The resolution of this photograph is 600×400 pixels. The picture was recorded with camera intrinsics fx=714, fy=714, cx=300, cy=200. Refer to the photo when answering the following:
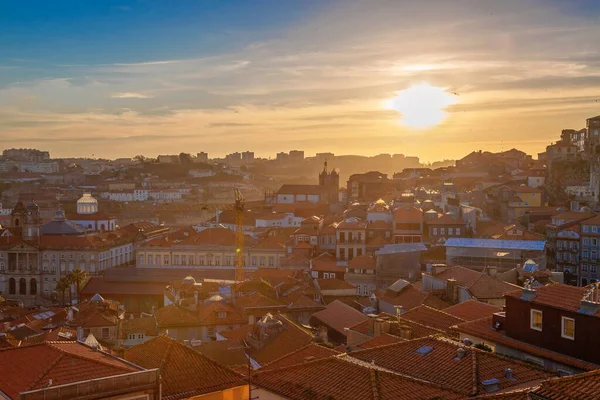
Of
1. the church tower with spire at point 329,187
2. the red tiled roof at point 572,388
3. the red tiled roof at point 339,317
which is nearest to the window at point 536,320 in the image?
the red tiled roof at point 572,388

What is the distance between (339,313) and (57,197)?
92.8 meters

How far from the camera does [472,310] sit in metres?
19.4

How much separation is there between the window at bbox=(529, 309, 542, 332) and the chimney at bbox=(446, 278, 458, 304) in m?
11.1

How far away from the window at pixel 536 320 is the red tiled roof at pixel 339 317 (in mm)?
10388

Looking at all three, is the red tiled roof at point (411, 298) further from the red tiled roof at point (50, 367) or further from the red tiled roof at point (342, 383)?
the red tiled roof at point (50, 367)

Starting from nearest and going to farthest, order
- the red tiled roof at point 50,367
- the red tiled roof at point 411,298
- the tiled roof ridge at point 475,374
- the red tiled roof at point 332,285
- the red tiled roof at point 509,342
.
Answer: the red tiled roof at point 50,367 < the tiled roof ridge at point 475,374 < the red tiled roof at point 509,342 < the red tiled roof at point 411,298 < the red tiled roof at point 332,285

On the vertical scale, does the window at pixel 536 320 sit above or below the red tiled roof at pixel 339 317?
above

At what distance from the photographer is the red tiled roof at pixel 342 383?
33.4ft

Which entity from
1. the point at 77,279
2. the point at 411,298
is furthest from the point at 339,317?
the point at 77,279

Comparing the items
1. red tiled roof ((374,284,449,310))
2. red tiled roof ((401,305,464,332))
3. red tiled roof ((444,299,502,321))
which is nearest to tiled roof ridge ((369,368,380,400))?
red tiled roof ((401,305,464,332))

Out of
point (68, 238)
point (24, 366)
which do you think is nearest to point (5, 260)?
point (68, 238)

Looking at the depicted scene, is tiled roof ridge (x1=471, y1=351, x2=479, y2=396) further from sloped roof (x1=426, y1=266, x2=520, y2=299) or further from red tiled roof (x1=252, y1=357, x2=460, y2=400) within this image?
sloped roof (x1=426, y1=266, x2=520, y2=299)

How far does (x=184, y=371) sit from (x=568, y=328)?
23.2ft

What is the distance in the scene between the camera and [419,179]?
267ft
